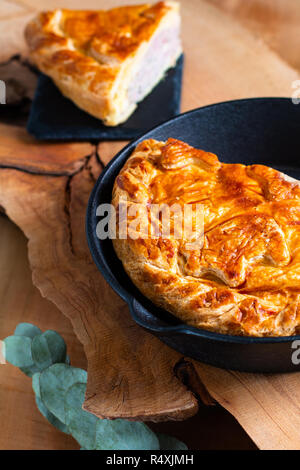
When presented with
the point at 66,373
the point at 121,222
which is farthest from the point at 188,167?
the point at 66,373

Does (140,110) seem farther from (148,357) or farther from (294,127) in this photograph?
(148,357)

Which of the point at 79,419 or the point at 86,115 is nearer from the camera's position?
the point at 79,419

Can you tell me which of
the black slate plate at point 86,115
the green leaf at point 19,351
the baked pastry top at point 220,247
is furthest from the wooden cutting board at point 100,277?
the baked pastry top at point 220,247

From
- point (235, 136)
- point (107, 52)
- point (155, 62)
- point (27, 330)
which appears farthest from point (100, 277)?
point (155, 62)

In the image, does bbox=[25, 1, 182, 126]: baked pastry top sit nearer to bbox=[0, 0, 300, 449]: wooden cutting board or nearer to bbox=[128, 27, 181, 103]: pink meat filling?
bbox=[128, 27, 181, 103]: pink meat filling

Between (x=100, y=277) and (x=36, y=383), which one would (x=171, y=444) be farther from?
(x=100, y=277)

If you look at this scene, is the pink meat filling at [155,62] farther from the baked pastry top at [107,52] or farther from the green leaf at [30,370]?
the green leaf at [30,370]

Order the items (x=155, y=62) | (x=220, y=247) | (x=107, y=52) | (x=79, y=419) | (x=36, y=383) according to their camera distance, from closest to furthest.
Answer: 1. (x=220, y=247)
2. (x=79, y=419)
3. (x=36, y=383)
4. (x=107, y=52)
5. (x=155, y=62)

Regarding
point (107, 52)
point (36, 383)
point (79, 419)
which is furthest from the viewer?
point (107, 52)
